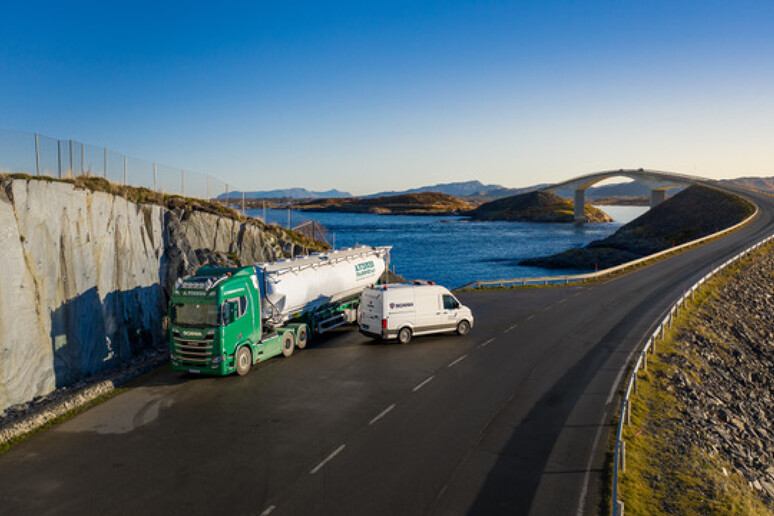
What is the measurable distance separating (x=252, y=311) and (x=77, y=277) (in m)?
6.74

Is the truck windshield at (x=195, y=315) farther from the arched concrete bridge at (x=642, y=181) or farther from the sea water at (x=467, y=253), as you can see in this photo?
the arched concrete bridge at (x=642, y=181)

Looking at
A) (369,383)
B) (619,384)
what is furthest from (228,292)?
(619,384)

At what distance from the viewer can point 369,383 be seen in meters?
17.6

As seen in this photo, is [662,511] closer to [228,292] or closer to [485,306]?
[228,292]

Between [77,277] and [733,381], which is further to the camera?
[733,381]

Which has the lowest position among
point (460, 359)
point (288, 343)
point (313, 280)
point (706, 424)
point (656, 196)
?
point (706, 424)

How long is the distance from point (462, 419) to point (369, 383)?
4108 millimetres

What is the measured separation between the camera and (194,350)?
17578mm

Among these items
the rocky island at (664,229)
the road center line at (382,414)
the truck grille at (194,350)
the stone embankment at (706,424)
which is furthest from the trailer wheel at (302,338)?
the rocky island at (664,229)

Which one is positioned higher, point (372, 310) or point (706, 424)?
point (372, 310)

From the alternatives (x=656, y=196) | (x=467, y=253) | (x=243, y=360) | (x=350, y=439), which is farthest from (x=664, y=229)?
(x=350, y=439)

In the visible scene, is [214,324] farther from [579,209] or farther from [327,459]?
[579,209]

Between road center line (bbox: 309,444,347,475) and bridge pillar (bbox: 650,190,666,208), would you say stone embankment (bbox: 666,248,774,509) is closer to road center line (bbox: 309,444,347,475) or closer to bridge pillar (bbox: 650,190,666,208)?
road center line (bbox: 309,444,347,475)

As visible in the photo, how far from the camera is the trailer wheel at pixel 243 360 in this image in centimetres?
1825
